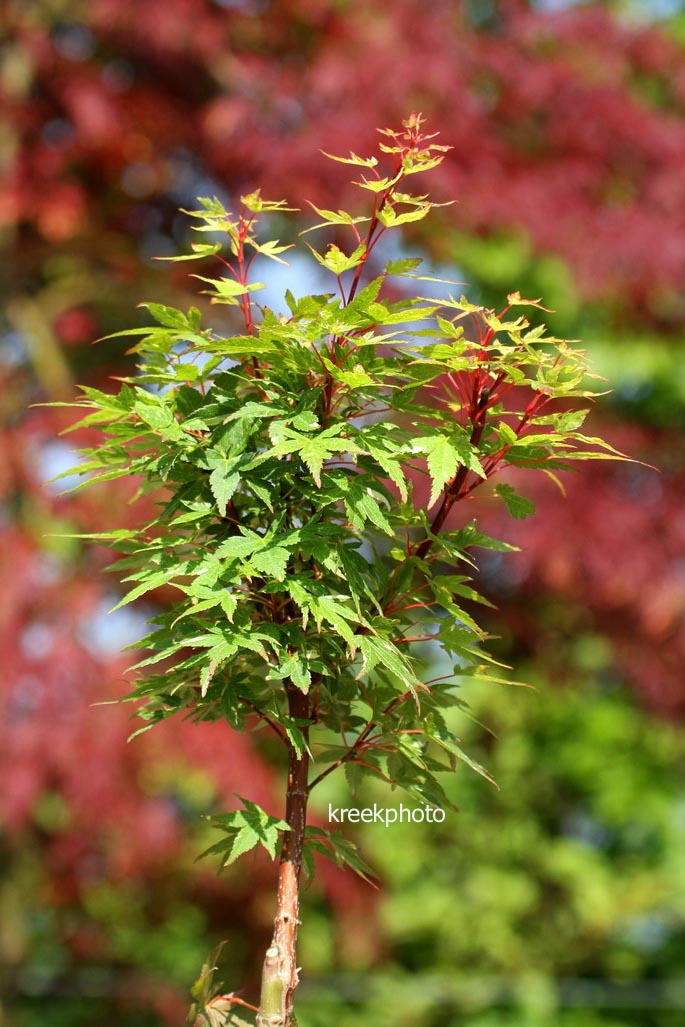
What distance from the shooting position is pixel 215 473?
0.79 meters

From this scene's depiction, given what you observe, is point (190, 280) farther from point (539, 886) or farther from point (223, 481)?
point (539, 886)

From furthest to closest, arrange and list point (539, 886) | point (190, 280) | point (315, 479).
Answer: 1. point (539, 886)
2. point (190, 280)
3. point (315, 479)

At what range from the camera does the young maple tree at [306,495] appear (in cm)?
78

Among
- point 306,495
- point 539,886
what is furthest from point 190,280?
point 539,886

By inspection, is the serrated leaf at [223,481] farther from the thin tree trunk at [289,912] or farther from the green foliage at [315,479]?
the thin tree trunk at [289,912]

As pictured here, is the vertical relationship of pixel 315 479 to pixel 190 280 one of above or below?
below

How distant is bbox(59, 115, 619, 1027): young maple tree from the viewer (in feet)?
2.57

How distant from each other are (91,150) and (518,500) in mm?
2822

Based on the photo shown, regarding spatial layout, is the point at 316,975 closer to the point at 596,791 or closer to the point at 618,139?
the point at 596,791

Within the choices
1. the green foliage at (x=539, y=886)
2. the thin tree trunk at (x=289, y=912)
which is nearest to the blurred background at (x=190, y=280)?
the green foliage at (x=539, y=886)

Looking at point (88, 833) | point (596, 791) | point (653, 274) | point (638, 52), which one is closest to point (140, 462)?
point (88, 833)

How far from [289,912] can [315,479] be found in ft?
1.05

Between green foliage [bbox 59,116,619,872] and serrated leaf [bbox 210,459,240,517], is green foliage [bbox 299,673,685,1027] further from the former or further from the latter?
serrated leaf [bbox 210,459,240,517]

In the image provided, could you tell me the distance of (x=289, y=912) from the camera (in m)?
0.82
